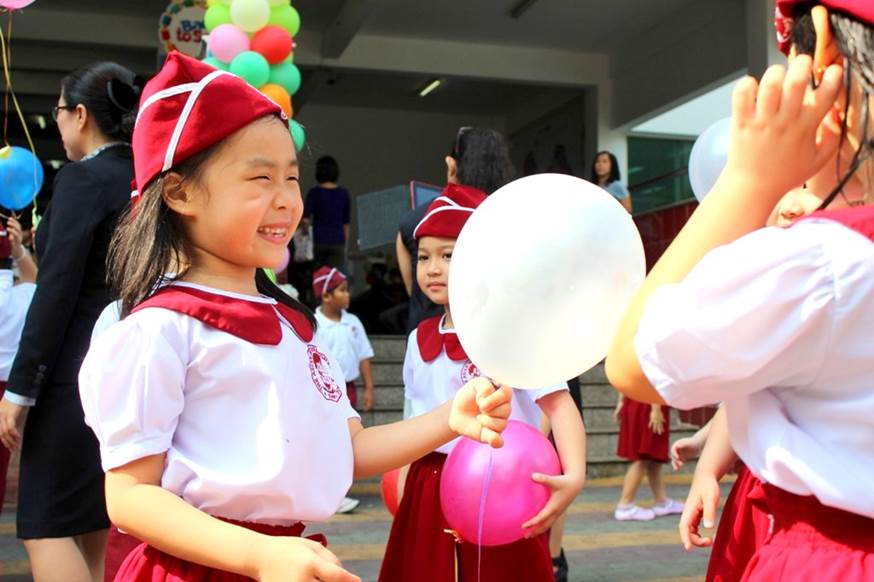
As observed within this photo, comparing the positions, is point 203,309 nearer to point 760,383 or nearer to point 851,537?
point 760,383

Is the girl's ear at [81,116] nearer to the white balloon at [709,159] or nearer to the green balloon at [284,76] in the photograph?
the white balloon at [709,159]

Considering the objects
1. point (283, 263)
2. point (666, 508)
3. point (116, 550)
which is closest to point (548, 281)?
point (116, 550)

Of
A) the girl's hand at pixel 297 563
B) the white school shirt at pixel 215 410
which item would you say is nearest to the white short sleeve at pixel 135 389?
the white school shirt at pixel 215 410

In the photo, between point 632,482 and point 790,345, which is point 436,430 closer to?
point 790,345

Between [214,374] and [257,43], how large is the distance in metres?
3.77

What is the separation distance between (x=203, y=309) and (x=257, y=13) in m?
3.71

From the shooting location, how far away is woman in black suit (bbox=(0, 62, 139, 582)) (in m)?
2.66

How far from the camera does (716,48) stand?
10.1 meters

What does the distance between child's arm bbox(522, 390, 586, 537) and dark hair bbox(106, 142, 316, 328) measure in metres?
0.93

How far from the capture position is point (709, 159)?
2.47 metres

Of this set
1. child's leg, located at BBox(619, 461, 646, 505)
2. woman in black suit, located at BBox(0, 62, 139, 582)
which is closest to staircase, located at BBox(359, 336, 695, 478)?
child's leg, located at BBox(619, 461, 646, 505)

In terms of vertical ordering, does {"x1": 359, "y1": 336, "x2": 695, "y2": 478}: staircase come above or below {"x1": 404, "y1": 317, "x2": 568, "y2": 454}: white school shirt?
below

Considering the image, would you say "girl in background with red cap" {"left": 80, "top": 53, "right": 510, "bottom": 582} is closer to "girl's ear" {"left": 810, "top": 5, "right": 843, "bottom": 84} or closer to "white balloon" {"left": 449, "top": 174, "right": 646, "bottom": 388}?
"white balloon" {"left": 449, "top": 174, "right": 646, "bottom": 388}

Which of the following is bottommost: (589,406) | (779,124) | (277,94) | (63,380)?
(589,406)
